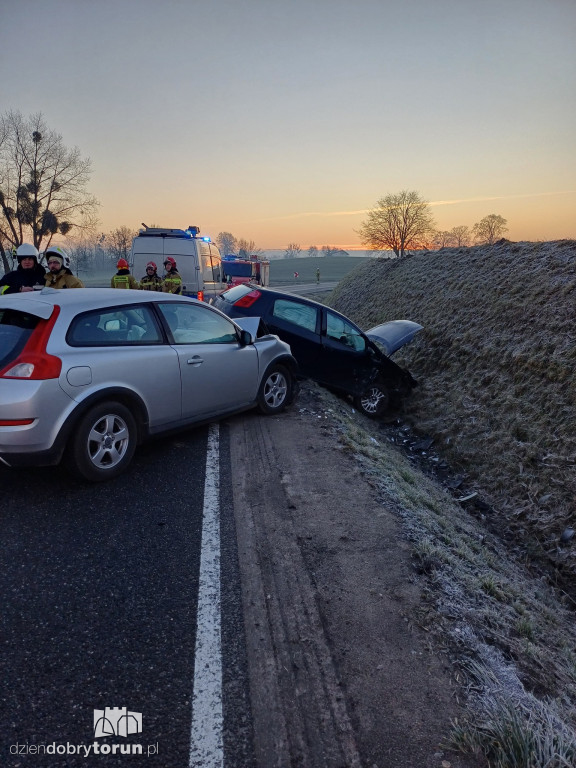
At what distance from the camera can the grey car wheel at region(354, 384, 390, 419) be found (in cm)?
854

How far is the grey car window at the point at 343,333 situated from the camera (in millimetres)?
7969

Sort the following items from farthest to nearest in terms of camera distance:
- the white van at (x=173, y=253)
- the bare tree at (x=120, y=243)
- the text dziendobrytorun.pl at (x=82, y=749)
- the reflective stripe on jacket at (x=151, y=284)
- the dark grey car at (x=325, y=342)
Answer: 1. the bare tree at (x=120, y=243)
2. the white van at (x=173, y=253)
3. the reflective stripe on jacket at (x=151, y=284)
4. the dark grey car at (x=325, y=342)
5. the text dziendobrytorun.pl at (x=82, y=749)

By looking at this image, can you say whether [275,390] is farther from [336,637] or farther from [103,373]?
[336,637]

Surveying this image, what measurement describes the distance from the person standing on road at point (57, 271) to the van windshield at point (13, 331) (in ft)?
10.0

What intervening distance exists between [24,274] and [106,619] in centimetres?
599

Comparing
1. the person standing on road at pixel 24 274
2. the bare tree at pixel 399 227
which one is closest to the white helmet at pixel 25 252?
the person standing on road at pixel 24 274

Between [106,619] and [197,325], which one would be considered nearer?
[106,619]

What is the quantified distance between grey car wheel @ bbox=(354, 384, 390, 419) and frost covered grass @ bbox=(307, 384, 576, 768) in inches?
140

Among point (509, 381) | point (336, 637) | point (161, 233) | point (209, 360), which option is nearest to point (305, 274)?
point (161, 233)

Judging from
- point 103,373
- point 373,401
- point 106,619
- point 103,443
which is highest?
point 103,373

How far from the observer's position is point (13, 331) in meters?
3.65

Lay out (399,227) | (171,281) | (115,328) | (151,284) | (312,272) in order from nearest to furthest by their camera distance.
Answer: (115,328) → (151,284) → (171,281) → (399,227) → (312,272)

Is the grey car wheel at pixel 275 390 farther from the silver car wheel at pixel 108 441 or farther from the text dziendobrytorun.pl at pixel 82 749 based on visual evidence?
the text dziendobrytorun.pl at pixel 82 749

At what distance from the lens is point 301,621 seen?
8.26ft
